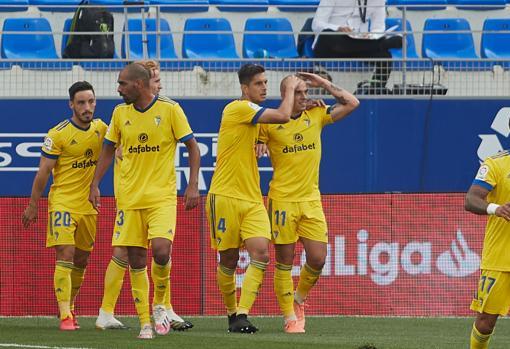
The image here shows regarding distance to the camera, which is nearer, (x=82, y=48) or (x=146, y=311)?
(x=146, y=311)

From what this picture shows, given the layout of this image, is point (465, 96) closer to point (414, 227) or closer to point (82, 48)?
point (414, 227)

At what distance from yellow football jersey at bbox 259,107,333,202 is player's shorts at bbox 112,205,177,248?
1231 mm

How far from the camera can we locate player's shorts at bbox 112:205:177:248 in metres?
10.4

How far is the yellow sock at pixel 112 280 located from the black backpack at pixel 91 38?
573 centimetres

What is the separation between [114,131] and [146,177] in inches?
21.3

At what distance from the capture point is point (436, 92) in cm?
1619

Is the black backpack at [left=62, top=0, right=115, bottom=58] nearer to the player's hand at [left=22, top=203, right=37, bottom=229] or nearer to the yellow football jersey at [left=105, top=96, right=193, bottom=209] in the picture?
the player's hand at [left=22, top=203, right=37, bottom=229]

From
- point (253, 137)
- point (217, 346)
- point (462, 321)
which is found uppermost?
point (253, 137)

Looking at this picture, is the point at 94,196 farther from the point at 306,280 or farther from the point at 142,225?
the point at 306,280

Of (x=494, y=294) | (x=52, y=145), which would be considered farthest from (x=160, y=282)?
(x=494, y=294)

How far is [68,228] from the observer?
11375 mm

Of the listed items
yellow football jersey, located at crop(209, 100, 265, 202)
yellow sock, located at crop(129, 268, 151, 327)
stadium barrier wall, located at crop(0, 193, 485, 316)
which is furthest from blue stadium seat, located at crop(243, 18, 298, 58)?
yellow sock, located at crop(129, 268, 151, 327)

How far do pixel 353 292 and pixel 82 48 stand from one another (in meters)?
5.22

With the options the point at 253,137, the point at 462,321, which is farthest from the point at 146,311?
the point at 462,321
